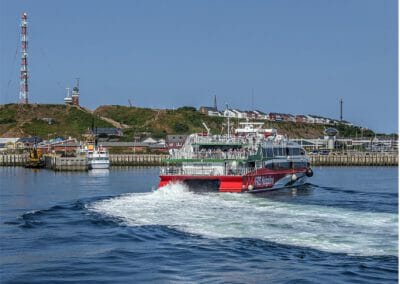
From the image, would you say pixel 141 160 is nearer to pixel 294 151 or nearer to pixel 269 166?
pixel 294 151

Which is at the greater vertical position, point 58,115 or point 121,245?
point 58,115

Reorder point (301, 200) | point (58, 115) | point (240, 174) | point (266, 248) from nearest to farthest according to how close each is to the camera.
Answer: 1. point (266, 248)
2. point (301, 200)
3. point (240, 174)
4. point (58, 115)

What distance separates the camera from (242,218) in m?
33.0

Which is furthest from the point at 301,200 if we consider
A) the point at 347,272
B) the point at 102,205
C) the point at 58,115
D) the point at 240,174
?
the point at 58,115

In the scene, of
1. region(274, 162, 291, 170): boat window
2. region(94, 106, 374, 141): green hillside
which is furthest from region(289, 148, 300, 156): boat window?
region(94, 106, 374, 141): green hillside

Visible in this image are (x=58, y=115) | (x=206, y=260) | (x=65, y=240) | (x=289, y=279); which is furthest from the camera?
(x=58, y=115)

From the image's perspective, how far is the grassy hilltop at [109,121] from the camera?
15062cm

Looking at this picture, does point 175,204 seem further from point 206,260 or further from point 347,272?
point 347,272

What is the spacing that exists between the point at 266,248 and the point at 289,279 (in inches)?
174

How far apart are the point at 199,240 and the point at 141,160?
9125 cm

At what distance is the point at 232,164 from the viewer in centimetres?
4762

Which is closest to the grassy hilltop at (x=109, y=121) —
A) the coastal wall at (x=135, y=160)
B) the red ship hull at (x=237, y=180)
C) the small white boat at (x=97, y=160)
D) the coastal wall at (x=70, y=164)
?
the coastal wall at (x=135, y=160)

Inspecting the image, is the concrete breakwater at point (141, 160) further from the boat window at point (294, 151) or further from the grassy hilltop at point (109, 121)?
the boat window at point (294, 151)

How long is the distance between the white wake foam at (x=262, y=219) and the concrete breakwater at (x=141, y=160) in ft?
180
